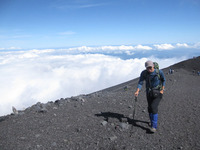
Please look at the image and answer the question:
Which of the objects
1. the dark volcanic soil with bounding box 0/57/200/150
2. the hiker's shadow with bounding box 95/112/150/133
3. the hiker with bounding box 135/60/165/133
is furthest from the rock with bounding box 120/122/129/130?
the hiker with bounding box 135/60/165/133

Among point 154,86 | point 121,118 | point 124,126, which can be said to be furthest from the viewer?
point 121,118

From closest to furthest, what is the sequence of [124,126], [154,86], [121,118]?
[154,86] < [124,126] < [121,118]

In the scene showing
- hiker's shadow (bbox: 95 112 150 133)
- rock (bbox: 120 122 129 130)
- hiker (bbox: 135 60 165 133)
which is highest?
hiker (bbox: 135 60 165 133)

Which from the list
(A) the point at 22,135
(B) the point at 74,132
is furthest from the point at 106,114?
(A) the point at 22,135

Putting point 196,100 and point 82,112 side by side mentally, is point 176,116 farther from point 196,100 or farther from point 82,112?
point 82,112

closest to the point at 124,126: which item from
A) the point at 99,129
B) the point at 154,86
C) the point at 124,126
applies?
the point at 124,126

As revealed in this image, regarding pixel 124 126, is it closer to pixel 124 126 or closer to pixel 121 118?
pixel 124 126

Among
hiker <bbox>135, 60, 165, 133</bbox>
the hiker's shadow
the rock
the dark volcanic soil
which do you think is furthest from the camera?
the hiker's shadow

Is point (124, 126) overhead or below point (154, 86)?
below

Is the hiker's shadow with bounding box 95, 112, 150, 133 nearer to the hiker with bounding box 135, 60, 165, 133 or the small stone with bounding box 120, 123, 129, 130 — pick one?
the small stone with bounding box 120, 123, 129, 130

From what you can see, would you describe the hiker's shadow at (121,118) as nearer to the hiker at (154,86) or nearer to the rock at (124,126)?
the rock at (124,126)

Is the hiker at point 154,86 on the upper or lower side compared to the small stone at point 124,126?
upper

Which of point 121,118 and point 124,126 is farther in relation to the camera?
point 121,118

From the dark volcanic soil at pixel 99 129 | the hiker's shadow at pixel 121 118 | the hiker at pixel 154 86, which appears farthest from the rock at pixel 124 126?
the hiker at pixel 154 86
